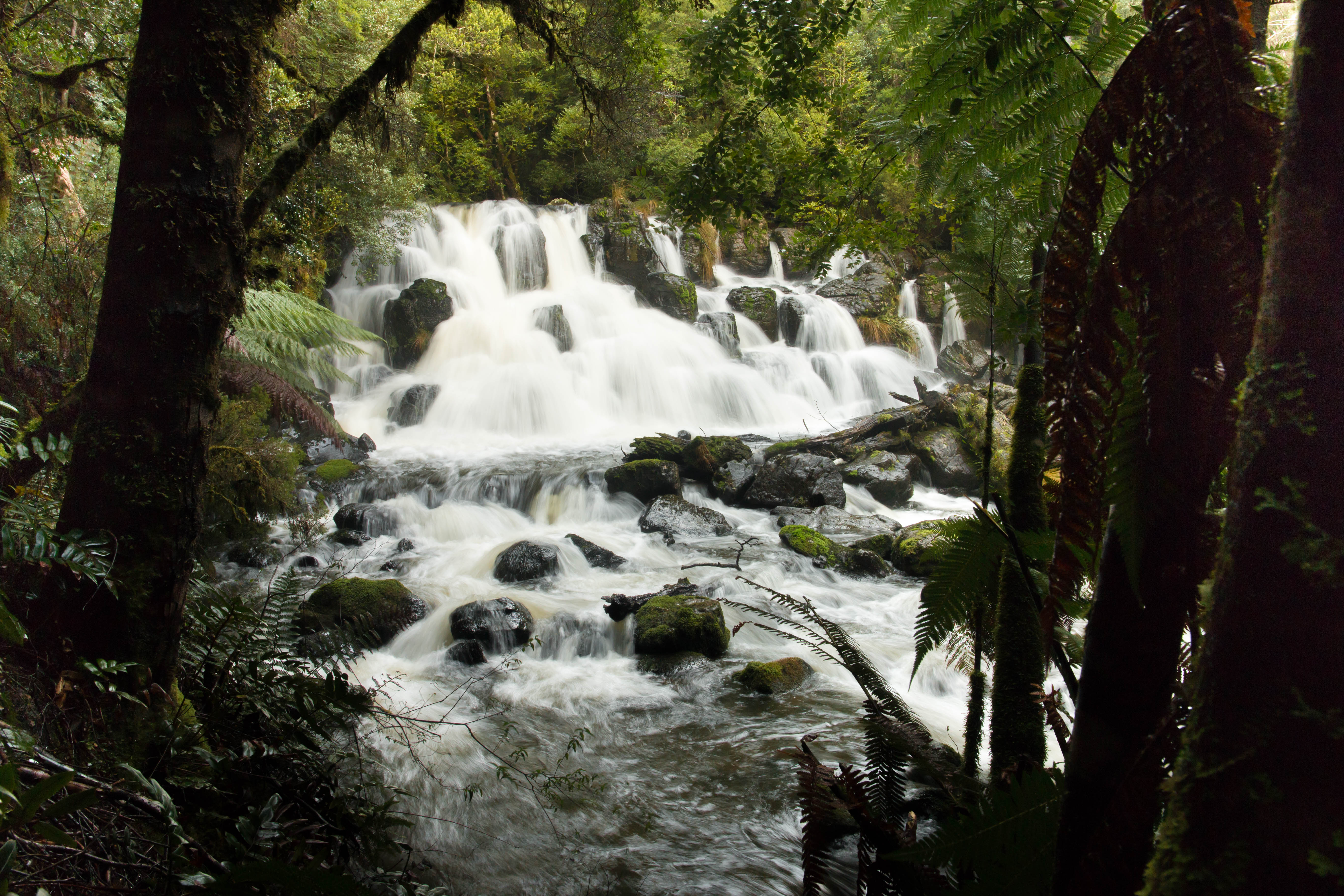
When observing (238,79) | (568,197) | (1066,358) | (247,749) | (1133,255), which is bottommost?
(247,749)

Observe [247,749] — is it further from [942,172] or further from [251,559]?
[251,559]

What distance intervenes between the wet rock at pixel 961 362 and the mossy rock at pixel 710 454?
14.7ft

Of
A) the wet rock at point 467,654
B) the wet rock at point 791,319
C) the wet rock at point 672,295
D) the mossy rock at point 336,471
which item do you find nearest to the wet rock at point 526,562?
the wet rock at point 467,654

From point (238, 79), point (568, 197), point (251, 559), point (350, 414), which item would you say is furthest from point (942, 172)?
point (568, 197)

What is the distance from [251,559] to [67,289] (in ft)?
10.5

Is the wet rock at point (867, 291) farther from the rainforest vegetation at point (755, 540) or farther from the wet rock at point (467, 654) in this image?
the wet rock at point (467, 654)

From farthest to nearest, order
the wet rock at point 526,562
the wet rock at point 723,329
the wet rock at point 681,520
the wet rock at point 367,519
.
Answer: the wet rock at point 723,329
the wet rock at point 681,520
the wet rock at point 367,519
the wet rock at point 526,562

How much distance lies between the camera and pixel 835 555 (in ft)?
26.8

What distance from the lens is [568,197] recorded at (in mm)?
23219

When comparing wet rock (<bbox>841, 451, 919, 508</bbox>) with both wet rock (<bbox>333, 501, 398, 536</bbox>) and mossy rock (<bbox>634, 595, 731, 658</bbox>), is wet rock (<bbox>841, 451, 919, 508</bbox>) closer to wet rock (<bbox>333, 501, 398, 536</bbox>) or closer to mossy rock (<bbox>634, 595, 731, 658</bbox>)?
mossy rock (<bbox>634, 595, 731, 658</bbox>)

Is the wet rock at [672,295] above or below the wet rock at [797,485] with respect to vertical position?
above

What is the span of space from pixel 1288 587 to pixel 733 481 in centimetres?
1022

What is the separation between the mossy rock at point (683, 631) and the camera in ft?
19.2

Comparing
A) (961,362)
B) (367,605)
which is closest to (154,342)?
(367,605)
